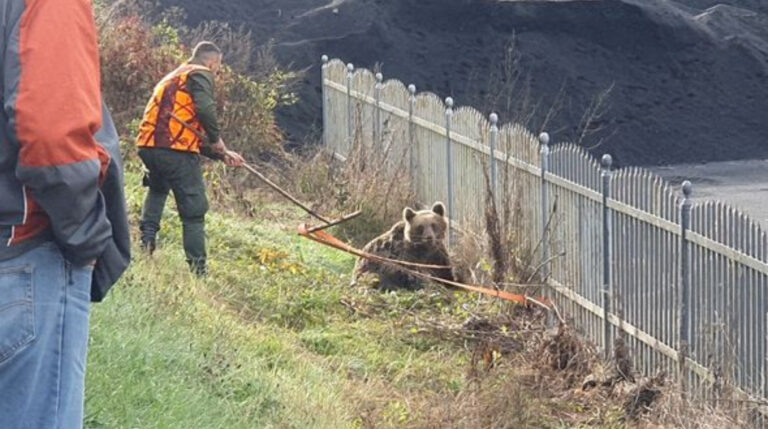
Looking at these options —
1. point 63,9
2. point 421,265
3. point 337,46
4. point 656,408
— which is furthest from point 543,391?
point 337,46

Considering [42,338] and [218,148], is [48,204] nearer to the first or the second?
[42,338]

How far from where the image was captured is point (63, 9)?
3748mm

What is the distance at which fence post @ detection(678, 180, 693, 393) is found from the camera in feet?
29.0

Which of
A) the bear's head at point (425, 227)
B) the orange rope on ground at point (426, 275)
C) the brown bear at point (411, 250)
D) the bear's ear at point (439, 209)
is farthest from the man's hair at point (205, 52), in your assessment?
the bear's ear at point (439, 209)

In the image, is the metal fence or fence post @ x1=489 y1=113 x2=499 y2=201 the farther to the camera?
fence post @ x1=489 y1=113 x2=499 y2=201

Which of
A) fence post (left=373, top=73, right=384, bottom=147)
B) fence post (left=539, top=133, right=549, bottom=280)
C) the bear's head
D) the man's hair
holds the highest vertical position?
the man's hair

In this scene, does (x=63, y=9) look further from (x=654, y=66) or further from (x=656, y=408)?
(x=654, y=66)

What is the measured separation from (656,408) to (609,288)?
4.68 ft

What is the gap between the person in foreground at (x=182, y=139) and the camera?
11734mm

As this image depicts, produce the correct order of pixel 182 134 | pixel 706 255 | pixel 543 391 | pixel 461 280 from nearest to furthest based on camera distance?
pixel 706 255 < pixel 543 391 < pixel 182 134 < pixel 461 280

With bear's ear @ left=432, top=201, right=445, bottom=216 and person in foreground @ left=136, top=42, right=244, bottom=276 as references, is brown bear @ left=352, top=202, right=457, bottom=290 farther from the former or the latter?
person in foreground @ left=136, top=42, right=244, bottom=276

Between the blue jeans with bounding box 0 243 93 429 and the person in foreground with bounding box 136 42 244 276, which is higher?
the blue jeans with bounding box 0 243 93 429

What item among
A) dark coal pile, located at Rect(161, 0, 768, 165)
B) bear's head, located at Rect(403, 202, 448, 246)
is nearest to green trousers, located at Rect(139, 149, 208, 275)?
bear's head, located at Rect(403, 202, 448, 246)

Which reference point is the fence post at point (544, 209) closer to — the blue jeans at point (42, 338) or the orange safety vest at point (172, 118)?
the orange safety vest at point (172, 118)
